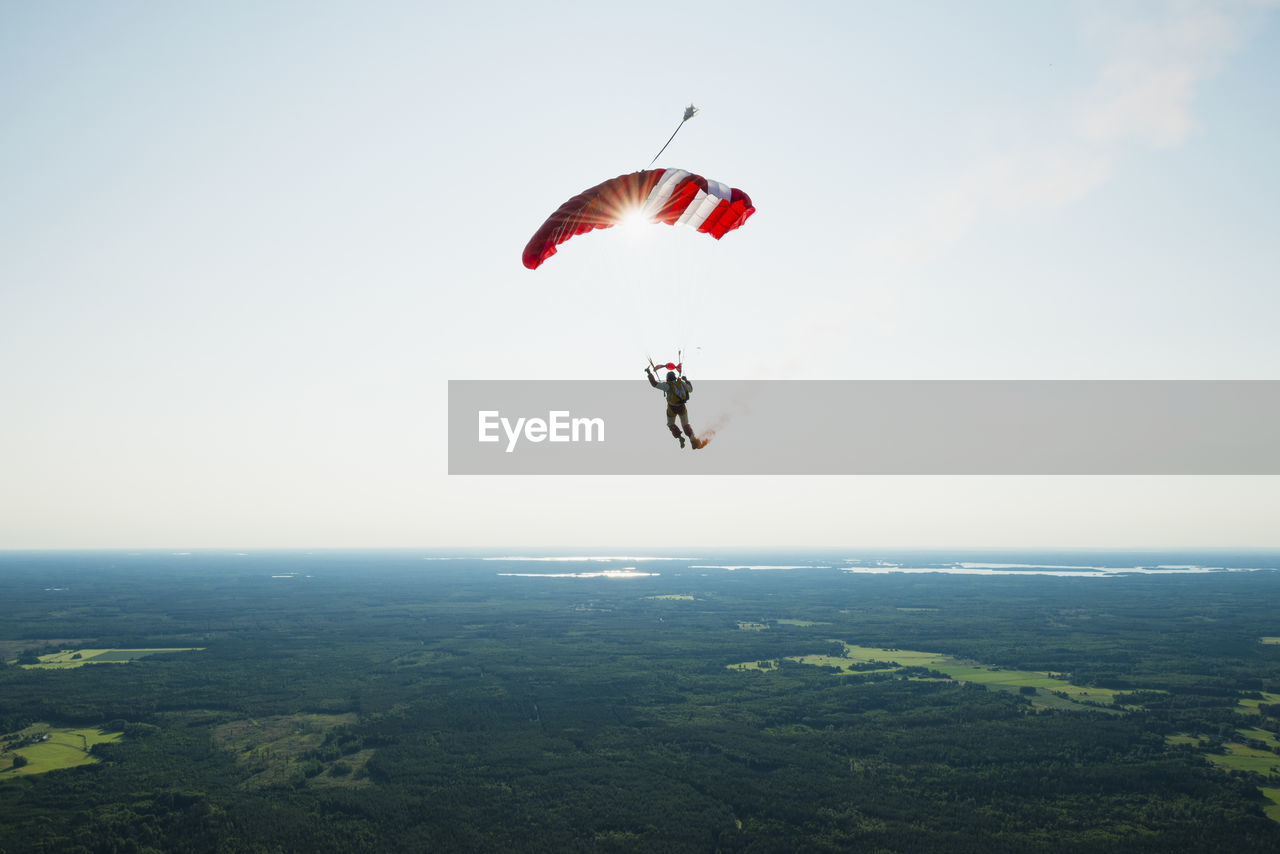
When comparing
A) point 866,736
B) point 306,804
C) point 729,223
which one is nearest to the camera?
point 729,223

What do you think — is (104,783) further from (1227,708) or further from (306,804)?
(1227,708)

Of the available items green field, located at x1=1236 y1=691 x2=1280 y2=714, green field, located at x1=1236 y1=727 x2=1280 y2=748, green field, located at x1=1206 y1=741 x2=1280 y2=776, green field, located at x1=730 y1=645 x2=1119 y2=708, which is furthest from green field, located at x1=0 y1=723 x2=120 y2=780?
green field, located at x1=1236 y1=691 x2=1280 y2=714

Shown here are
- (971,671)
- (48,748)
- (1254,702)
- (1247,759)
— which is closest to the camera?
(1247,759)

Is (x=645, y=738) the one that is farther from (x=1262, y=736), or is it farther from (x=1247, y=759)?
(x=1262, y=736)

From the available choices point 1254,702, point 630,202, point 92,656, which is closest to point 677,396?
point 630,202

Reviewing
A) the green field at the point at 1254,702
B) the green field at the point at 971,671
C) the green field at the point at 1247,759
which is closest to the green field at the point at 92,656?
the green field at the point at 971,671

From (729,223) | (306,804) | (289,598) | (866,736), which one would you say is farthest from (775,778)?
(289,598)
